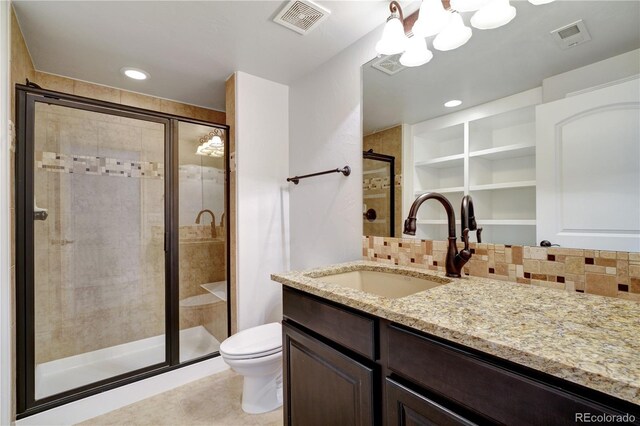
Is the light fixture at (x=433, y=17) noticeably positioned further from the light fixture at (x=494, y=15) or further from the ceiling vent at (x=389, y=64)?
the ceiling vent at (x=389, y=64)

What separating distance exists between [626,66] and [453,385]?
1.07 m

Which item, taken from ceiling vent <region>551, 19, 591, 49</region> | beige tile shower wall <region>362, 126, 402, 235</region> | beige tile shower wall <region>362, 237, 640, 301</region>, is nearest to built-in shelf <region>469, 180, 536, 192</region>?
beige tile shower wall <region>362, 237, 640, 301</region>

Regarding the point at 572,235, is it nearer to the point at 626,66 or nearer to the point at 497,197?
the point at 497,197

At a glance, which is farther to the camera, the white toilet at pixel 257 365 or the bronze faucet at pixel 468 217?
the white toilet at pixel 257 365

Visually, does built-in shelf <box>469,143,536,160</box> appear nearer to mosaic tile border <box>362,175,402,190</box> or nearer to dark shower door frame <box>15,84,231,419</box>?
mosaic tile border <box>362,175,402,190</box>

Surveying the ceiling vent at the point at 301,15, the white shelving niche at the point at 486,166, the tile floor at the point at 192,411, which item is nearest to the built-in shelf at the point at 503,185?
the white shelving niche at the point at 486,166

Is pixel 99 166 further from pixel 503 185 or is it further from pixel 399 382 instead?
pixel 503 185

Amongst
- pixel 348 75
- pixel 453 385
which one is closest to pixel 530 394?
pixel 453 385

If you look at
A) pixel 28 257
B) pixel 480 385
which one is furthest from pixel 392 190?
pixel 28 257

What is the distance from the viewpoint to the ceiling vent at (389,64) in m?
1.49

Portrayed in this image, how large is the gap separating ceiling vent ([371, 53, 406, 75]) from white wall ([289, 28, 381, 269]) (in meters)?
0.08

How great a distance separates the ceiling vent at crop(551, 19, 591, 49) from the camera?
0.93 meters

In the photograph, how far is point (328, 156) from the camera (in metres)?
1.91

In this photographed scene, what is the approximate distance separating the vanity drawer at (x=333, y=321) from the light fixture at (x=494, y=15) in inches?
47.8
